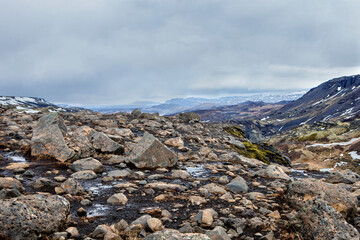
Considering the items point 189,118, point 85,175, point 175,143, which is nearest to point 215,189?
point 85,175

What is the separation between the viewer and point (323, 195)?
27.0ft

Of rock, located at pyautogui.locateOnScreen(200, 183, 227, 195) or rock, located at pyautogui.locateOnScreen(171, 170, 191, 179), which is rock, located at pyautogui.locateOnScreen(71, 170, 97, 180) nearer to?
rock, located at pyautogui.locateOnScreen(171, 170, 191, 179)

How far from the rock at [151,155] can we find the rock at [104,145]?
2125mm

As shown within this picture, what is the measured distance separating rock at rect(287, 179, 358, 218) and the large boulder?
8.17 m

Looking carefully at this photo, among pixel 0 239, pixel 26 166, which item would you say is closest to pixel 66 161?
pixel 26 166

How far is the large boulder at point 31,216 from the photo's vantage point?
523 cm

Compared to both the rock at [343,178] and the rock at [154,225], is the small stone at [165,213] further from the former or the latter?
the rock at [343,178]

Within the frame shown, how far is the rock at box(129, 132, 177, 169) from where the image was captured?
13.4m

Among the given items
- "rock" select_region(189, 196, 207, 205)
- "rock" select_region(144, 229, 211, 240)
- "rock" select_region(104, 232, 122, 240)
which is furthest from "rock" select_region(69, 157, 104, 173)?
"rock" select_region(144, 229, 211, 240)

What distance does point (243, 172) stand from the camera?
14.5 metres

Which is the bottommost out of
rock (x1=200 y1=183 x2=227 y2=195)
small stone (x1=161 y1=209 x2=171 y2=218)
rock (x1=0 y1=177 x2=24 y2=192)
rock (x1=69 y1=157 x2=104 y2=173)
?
rock (x1=200 y1=183 x2=227 y2=195)

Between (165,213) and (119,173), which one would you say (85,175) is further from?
(165,213)

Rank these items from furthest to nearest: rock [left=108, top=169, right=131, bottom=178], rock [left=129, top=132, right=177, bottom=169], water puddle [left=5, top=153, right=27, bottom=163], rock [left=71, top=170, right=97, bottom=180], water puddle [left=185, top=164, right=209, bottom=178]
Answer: rock [left=129, top=132, right=177, bottom=169] → water puddle [left=185, top=164, right=209, bottom=178] → water puddle [left=5, top=153, right=27, bottom=163] → rock [left=108, top=169, right=131, bottom=178] → rock [left=71, top=170, right=97, bottom=180]

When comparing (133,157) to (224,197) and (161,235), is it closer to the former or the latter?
(224,197)
